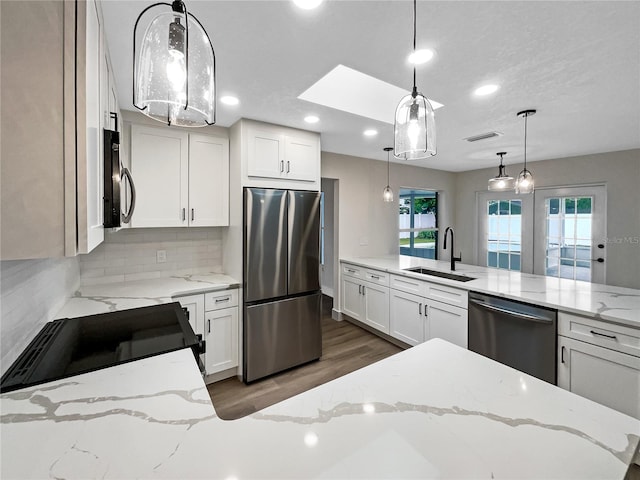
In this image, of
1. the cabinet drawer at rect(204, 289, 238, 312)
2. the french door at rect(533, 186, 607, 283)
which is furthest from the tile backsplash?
the french door at rect(533, 186, 607, 283)

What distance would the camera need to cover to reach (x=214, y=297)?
8.28ft

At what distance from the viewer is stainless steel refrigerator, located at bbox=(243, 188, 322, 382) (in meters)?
2.59

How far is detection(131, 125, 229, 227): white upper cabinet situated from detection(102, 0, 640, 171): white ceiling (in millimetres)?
294

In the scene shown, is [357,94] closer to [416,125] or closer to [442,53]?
[442,53]

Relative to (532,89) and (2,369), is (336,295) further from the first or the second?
(2,369)

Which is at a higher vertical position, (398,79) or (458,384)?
(398,79)

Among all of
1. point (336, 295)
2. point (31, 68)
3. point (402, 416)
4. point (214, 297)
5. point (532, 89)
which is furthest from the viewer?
point (336, 295)

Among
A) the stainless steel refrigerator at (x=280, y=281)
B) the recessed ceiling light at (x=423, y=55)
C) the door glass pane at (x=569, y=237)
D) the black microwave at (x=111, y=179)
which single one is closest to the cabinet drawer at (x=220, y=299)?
the stainless steel refrigerator at (x=280, y=281)

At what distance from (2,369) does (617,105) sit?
4145mm

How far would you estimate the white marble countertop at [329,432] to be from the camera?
0.62m

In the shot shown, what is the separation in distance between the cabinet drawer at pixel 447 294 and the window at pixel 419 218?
116 inches

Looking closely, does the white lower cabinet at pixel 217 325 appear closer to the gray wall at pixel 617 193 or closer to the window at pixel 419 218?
the window at pixel 419 218

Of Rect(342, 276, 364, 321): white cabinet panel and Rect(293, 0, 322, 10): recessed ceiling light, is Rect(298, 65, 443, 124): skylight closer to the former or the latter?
Rect(293, 0, 322, 10): recessed ceiling light

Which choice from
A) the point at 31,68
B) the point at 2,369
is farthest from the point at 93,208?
the point at 2,369
